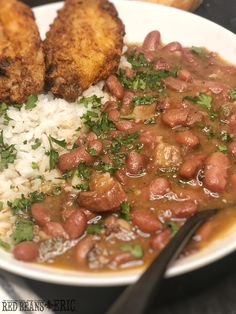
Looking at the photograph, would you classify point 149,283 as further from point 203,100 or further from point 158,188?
point 203,100

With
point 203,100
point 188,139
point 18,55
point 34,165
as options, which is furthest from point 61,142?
point 203,100

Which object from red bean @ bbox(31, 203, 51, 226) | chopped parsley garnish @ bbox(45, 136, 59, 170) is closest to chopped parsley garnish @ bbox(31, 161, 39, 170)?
chopped parsley garnish @ bbox(45, 136, 59, 170)

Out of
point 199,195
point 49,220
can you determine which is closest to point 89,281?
point 49,220

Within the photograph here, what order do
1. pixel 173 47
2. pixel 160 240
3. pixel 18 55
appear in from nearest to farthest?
pixel 160 240 → pixel 18 55 → pixel 173 47

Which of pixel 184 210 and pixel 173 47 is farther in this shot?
pixel 173 47

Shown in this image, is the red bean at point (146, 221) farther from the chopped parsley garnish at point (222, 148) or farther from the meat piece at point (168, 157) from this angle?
the chopped parsley garnish at point (222, 148)

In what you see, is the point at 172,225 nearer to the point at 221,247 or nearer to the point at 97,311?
the point at 221,247

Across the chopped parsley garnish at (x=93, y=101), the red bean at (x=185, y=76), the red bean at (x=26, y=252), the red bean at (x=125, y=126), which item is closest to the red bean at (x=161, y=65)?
the red bean at (x=185, y=76)
